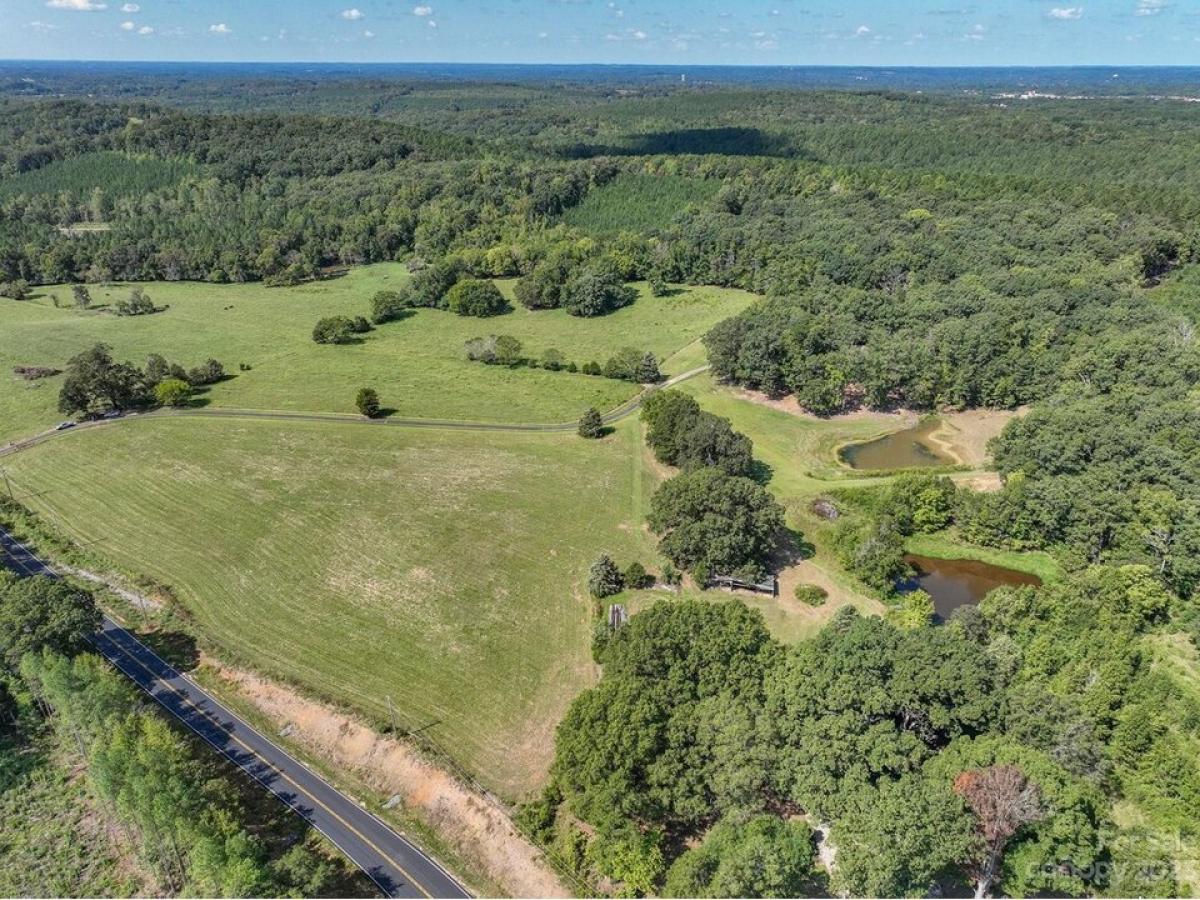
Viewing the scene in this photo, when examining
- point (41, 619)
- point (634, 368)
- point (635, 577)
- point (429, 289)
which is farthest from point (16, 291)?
point (635, 577)

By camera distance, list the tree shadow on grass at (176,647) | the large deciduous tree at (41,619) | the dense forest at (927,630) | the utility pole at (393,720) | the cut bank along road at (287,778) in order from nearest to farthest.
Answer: the dense forest at (927,630) → the cut bank along road at (287,778) → the utility pole at (393,720) → the large deciduous tree at (41,619) → the tree shadow on grass at (176,647)

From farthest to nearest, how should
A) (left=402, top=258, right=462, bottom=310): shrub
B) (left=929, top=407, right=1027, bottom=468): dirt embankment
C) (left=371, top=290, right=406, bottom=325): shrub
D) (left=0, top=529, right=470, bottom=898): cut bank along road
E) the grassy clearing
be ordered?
1. the grassy clearing
2. (left=402, top=258, right=462, bottom=310): shrub
3. (left=371, top=290, right=406, bottom=325): shrub
4. (left=929, top=407, right=1027, bottom=468): dirt embankment
5. (left=0, top=529, right=470, bottom=898): cut bank along road

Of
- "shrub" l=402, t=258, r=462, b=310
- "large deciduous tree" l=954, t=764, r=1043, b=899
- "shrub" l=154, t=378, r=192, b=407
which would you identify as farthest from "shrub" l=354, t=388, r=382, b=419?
"large deciduous tree" l=954, t=764, r=1043, b=899

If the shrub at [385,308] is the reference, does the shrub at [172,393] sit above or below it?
below

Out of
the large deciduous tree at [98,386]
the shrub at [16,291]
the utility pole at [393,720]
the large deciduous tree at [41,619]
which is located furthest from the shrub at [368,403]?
the shrub at [16,291]

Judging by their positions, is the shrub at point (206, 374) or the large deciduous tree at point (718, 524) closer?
the large deciduous tree at point (718, 524)

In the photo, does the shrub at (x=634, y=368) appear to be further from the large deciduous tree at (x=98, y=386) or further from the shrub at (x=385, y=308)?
the large deciduous tree at (x=98, y=386)

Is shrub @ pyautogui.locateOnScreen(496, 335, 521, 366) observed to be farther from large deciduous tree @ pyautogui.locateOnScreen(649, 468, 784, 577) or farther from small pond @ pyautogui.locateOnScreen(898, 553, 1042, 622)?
small pond @ pyautogui.locateOnScreen(898, 553, 1042, 622)
